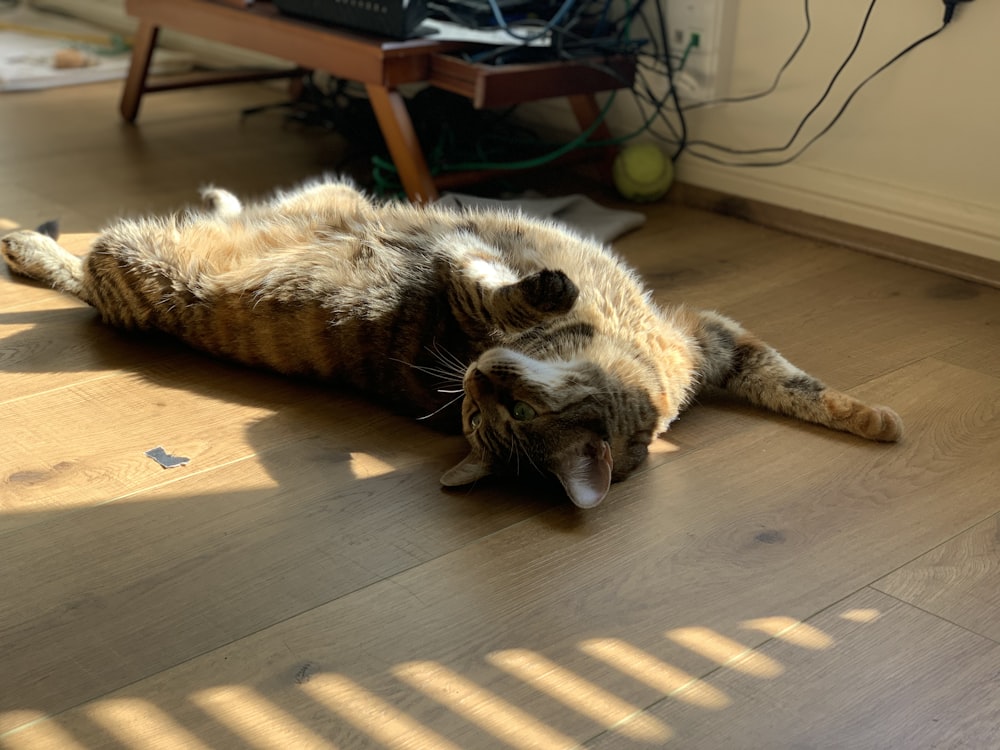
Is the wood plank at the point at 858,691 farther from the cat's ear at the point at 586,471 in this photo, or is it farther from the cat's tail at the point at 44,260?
the cat's tail at the point at 44,260

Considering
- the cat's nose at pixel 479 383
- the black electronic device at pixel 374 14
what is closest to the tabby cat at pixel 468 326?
the cat's nose at pixel 479 383

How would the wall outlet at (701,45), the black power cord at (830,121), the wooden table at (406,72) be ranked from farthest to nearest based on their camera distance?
1. the wall outlet at (701,45)
2. the wooden table at (406,72)
3. the black power cord at (830,121)

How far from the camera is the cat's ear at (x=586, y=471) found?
156 centimetres

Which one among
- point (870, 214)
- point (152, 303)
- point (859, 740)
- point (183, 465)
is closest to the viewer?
point (859, 740)

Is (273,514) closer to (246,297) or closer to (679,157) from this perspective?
(246,297)

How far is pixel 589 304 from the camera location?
1.87 meters

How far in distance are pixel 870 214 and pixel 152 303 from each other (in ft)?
5.49

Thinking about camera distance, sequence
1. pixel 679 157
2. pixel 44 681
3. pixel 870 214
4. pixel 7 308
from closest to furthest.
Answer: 1. pixel 44 681
2. pixel 7 308
3. pixel 870 214
4. pixel 679 157

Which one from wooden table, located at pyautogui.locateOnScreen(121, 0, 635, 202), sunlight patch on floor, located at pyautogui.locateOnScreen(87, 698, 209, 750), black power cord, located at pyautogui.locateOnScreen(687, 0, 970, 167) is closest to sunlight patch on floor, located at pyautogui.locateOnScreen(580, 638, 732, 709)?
sunlight patch on floor, located at pyautogui.locateOnScreen(87, 698, 209, 750)

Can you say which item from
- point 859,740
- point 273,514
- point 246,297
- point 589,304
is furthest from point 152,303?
point 859,740

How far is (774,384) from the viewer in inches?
74.7

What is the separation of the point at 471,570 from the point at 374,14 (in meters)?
1.69

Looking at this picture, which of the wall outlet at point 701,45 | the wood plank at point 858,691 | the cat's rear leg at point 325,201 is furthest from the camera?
the wall outlet at point 701,45

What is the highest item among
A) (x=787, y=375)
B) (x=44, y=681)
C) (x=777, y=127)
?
(x=777, y=127)
